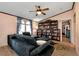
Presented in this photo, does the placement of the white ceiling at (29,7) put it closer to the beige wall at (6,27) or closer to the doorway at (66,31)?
the beige wall at (6,27)

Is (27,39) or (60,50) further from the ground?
(27,39)

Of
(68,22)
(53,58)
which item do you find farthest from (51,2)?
(53,58)

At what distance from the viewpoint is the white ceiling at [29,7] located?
241 centimetres

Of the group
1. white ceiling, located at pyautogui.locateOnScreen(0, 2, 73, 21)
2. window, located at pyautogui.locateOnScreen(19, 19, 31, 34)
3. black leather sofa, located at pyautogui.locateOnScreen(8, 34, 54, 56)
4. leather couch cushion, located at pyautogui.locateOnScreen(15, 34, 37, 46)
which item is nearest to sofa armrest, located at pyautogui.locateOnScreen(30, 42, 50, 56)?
black leather sofa, located at pyautogui.locateOnScreen(8, 34, 54, 56)

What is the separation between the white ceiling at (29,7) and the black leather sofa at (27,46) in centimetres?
53

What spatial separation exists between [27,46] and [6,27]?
0.63 metres

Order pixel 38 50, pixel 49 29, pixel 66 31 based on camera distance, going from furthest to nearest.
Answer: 1. pixel 49 29
2. pixel 66 31
3. pixel 38 50

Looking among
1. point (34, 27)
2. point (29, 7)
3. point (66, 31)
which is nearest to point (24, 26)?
point (34, 27)

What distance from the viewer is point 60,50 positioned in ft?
8.14

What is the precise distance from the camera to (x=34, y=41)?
2557mm

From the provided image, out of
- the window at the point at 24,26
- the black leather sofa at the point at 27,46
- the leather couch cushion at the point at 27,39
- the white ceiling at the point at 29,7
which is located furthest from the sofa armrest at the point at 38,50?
the white ceiling at the point at 29,7

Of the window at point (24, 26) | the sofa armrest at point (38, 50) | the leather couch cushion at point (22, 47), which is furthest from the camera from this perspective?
the window at point (24, 26)

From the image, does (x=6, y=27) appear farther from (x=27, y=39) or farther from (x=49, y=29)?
(x=49, y=29)

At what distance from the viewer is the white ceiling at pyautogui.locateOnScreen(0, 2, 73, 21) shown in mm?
2408
